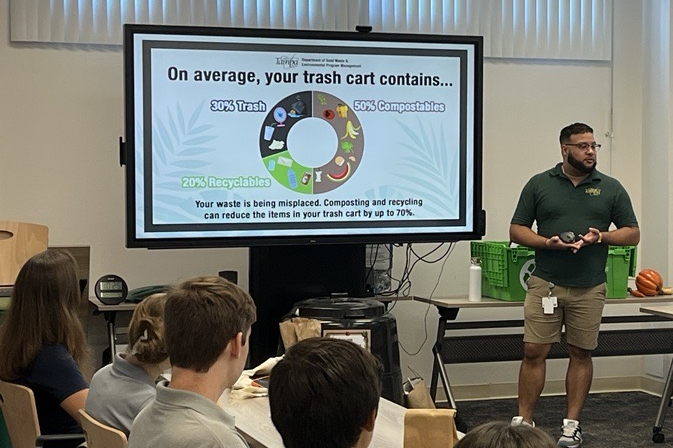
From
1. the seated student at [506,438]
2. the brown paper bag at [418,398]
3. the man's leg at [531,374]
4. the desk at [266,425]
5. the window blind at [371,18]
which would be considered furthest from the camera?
the window blind at [371,18]

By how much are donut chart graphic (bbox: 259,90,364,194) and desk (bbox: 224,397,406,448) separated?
232cm

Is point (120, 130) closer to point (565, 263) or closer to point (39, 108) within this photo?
point (39, 108)

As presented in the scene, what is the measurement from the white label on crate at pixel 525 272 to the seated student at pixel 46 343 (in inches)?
130

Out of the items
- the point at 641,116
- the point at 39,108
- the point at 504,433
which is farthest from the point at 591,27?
the point at 504,433

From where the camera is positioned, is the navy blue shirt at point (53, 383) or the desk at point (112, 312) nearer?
the navy blue shirt at point (53, 383)

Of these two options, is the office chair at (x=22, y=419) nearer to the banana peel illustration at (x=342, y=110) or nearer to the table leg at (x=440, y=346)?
the banana peel illustration at (x=342, y=110)

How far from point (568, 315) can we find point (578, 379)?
0.36 meters

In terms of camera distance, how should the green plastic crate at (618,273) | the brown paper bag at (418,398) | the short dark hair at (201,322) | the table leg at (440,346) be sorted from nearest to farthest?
the short dark hair at (201,322) < the brown paper bag at (418,398) < the table leg at (440,346) < the green plastic crate at (618,273)

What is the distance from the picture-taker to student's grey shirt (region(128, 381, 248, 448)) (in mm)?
2018

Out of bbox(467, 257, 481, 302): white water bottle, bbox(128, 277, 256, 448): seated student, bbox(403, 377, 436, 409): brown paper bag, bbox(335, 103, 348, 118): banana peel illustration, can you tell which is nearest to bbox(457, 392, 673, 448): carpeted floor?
bbox(467, 257, 481, 302): white water bottle

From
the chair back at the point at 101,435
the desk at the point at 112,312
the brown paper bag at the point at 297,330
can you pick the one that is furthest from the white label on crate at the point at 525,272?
the chair back at the point at 101,435

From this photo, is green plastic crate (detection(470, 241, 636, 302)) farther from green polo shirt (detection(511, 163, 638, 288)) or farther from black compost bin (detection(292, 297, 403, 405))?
black compost bin (detection(292, 297, 403, 405))

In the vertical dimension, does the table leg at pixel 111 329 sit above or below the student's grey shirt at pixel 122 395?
below

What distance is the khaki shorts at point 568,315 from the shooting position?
5254 millimetres
